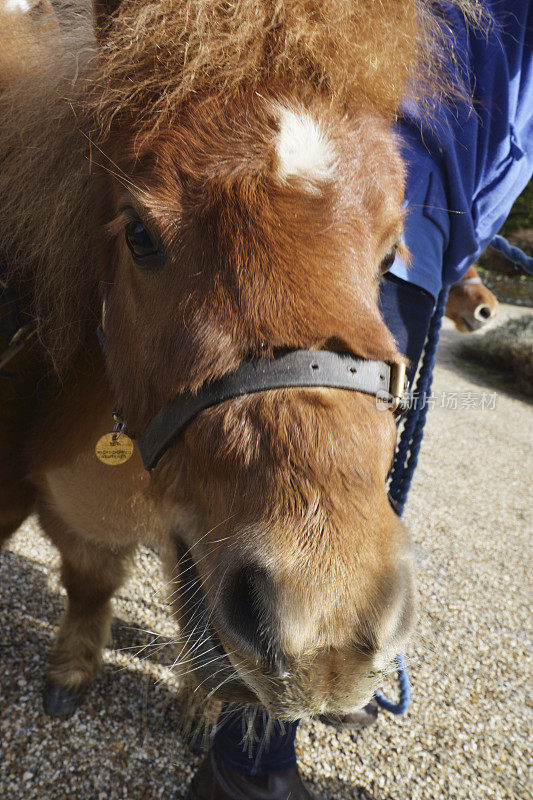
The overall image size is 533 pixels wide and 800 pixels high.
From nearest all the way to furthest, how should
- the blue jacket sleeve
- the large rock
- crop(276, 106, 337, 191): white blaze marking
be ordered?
crop(276, 106, 337, 191): white blaze marking, the blue jacket sleeve, the large rock

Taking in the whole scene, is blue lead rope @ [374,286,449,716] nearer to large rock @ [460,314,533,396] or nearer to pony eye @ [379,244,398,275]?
pony eye @ [379,244,398,275]

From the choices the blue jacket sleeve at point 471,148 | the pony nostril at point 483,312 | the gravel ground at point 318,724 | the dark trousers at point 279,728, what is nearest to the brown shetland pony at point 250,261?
the blue jacket sleeve at point 471,148

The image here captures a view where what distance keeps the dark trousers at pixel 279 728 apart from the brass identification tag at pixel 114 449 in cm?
91

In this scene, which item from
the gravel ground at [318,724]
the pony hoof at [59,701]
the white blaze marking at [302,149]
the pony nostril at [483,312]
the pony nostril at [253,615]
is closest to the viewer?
the pony nostril at [253,615]

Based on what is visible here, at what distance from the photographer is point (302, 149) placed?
1111 millimetres

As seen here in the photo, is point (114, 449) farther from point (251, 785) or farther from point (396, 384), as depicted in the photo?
point (251, 785)

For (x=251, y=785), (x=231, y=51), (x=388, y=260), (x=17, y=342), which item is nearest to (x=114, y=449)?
(x=17, y=342)

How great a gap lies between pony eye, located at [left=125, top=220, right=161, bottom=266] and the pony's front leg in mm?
1397

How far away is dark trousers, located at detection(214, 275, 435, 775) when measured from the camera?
1671 millimetres

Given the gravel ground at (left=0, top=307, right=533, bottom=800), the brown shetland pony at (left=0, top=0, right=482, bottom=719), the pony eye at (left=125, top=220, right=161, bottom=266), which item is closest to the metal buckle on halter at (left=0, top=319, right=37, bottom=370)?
the brown shetland pony at (left=0, top=0, right=482, bottom=719)

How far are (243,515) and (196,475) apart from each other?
0.20 meters

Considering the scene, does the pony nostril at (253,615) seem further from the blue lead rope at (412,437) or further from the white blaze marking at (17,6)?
the white blaze marking at (17,6)

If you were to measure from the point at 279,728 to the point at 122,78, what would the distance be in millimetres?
2007

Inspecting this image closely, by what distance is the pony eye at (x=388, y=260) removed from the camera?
1.41 m
